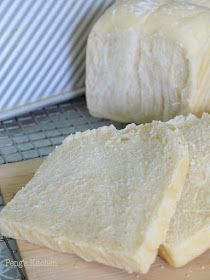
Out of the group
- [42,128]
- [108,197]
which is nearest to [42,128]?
[42,128]

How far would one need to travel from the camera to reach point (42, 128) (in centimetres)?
198

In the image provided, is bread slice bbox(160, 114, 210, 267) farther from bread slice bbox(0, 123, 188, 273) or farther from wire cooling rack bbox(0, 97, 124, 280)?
wire cooling rack bbox(0, 97, 124, 280)

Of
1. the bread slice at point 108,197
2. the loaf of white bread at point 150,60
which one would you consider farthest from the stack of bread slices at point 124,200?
the loaf of white bread at point 150,60

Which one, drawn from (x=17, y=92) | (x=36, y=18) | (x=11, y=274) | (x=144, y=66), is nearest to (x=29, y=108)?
(x=17, y=92)

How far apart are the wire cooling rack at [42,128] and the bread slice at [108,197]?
0.29 meters

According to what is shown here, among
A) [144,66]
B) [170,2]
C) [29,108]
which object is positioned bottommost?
[29,108]

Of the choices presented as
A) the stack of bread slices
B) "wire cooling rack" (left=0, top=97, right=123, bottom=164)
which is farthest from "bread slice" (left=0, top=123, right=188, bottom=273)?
"wire cooling rack" (left=0, top=97, right=123, bottom=164)

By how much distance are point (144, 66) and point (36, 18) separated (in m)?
0.41

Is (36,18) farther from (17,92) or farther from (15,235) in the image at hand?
(15,235)

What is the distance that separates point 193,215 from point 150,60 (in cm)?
66

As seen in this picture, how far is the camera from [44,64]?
6.69 feet

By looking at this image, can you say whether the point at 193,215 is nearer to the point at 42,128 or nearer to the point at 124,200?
the point at 124,200

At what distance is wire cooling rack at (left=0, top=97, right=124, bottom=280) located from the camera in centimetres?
181

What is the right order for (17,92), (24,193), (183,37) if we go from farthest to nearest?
(17,92)
(183,37)
(24,193)
